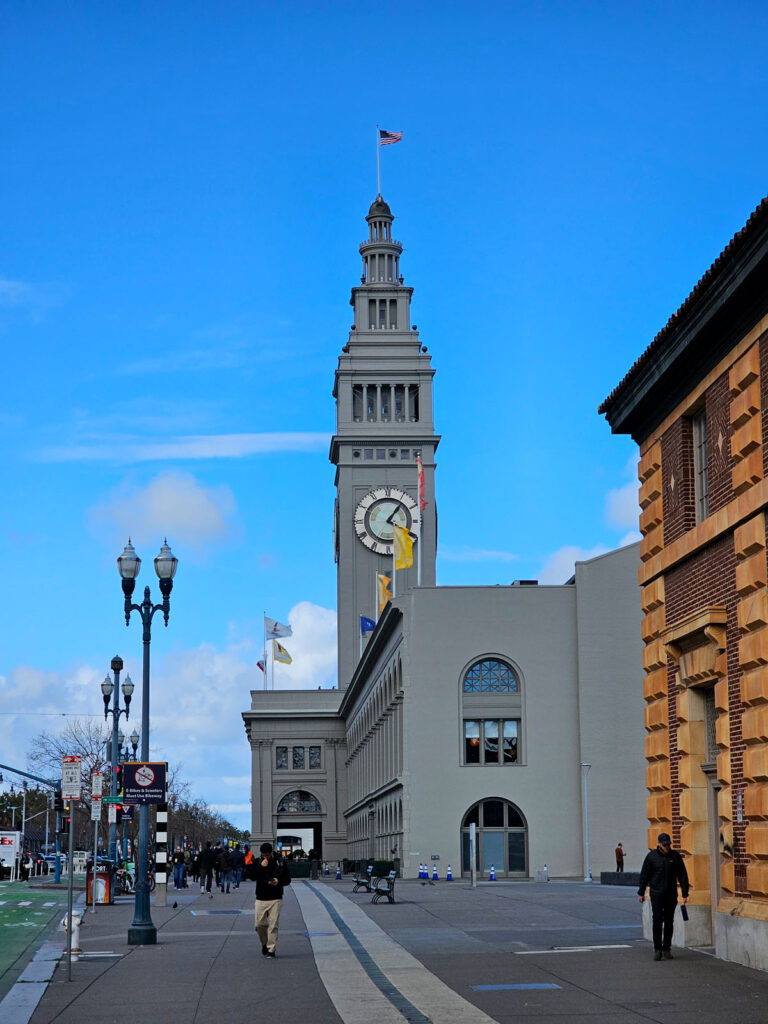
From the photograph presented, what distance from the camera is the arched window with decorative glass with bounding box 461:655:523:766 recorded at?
220ft

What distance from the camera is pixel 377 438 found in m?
112

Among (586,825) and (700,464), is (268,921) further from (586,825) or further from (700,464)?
(586,825)

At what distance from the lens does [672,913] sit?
1992cm

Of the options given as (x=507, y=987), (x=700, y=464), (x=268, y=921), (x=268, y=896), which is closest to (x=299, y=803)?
(x=268, y=896)

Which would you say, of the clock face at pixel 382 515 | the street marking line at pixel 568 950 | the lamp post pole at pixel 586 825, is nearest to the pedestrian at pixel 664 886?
the street marking line at pixel 568 950

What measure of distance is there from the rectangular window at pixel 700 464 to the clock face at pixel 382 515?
8646cm

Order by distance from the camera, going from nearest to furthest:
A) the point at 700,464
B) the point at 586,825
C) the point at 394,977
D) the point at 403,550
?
the point at 394,977
the point at 700,464
the point at 586,825
the point at 403,550

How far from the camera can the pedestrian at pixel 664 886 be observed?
19875 millimetres

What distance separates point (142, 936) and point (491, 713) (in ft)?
140

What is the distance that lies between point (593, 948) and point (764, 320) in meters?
10.1

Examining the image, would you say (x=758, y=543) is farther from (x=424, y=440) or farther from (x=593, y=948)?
(x=424, y=440)

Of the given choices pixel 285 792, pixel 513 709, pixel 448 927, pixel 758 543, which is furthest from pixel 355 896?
pixel 285 792

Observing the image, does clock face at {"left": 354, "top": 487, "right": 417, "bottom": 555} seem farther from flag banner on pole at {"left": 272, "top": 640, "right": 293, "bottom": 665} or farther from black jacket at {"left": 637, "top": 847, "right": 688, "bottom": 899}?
black jacket at {"left": 637, "top": 847, "right": 688, "bottom": 899}

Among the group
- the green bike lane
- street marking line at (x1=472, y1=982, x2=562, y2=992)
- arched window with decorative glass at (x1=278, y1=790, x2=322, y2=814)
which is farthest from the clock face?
street marking line at (x1=472, y1=982, x2=562, y2=992)
